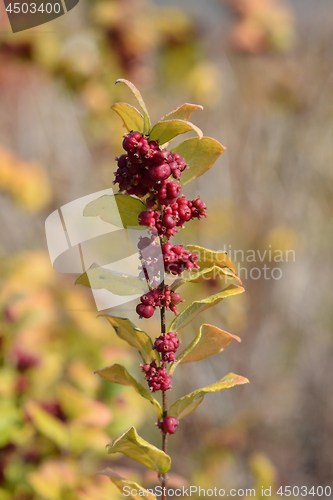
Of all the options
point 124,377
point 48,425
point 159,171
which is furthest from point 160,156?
point 48,425

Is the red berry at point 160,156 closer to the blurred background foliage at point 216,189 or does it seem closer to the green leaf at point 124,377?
the green leaf at point 124,377

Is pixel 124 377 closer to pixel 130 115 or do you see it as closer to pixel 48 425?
pixel 130 115

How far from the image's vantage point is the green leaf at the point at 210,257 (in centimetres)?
38

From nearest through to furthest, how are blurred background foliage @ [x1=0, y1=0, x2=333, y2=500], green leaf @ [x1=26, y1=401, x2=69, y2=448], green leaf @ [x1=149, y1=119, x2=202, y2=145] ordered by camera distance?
green leaf @ [x1=149, y1=119, x2=202, y2=145] < green leaf @ [x1=26, y1=401, x2=69, y2=448] < blurred background foliage @ [x1=0, y1=0, x2=333, y2=500]

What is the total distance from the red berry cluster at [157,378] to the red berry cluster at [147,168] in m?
0.17

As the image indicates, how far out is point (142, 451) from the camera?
39cm

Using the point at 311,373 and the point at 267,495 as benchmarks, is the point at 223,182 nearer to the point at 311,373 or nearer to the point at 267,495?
the point at 311,373

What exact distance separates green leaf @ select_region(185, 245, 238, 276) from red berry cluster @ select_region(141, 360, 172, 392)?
0.12 metres

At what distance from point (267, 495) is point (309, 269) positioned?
1672 mm

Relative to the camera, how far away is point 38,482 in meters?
0.64

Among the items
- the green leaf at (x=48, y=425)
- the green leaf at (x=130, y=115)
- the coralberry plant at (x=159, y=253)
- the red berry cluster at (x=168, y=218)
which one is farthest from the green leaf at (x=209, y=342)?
the green leaf at (x=48, y=425)

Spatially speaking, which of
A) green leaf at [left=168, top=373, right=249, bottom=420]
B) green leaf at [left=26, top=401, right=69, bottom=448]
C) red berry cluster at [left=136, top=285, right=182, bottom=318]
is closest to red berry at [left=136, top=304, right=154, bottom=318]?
red berry cluster at [left=136, top=285, right=182, bottom=318]

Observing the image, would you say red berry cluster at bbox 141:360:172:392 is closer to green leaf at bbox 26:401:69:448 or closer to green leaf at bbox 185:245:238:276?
green leaf at bbox 185:245:238:276

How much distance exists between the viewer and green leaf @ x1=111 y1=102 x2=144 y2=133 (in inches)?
14.0
